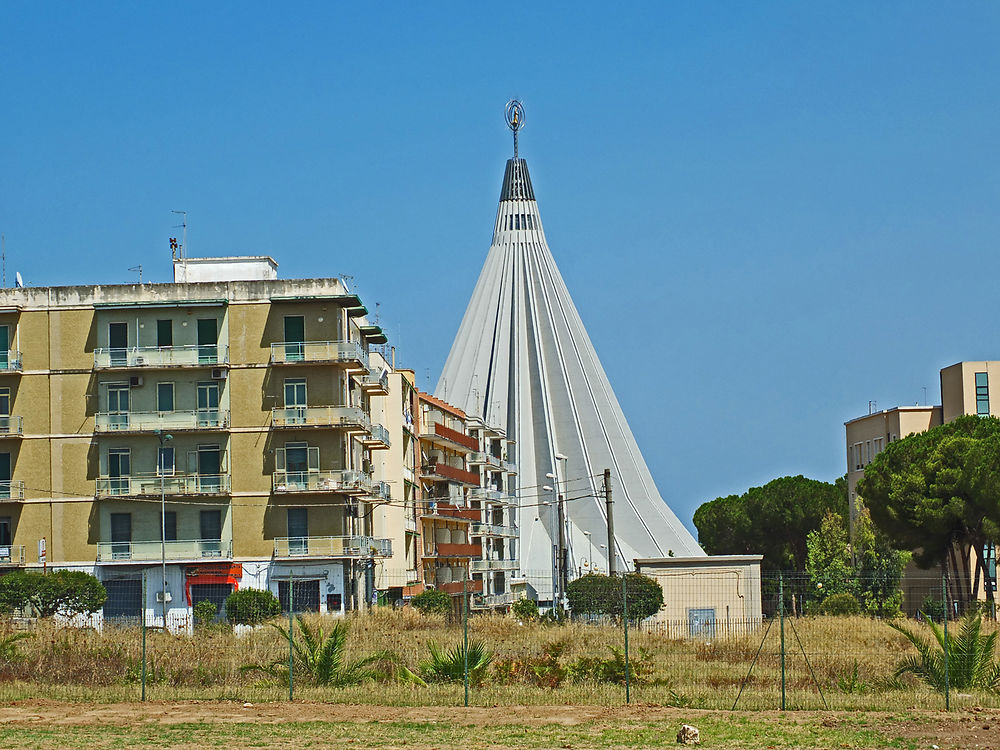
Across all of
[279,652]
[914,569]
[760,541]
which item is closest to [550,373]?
[760,541]

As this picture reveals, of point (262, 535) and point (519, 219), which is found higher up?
point (519, 219)

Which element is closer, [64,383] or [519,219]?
[64,383]

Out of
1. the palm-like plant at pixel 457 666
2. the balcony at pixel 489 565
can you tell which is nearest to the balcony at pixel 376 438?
the balcony at pixel 489 565

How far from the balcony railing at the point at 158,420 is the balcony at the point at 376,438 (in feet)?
17.5

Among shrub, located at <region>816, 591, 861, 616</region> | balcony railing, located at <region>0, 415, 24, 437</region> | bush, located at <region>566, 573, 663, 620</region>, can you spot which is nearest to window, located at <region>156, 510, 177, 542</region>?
balcony railing, located at <region>0, 415, 24, 437</region>

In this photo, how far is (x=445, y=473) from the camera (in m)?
67.8

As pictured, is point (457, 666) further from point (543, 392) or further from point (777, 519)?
point (543, 392)

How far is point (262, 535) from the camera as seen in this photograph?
1929 inches

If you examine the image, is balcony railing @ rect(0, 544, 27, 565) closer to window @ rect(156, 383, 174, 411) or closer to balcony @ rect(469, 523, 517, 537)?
window @ rect(156, 383, 174, 411)

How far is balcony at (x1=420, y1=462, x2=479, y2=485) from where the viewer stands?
6656cm

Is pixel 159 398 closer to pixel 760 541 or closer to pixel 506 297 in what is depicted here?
pixel 760 541

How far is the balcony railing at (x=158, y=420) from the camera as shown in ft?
161

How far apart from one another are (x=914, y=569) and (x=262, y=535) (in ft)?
125

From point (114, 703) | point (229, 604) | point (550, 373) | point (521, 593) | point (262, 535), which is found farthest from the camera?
point (550, 373)
